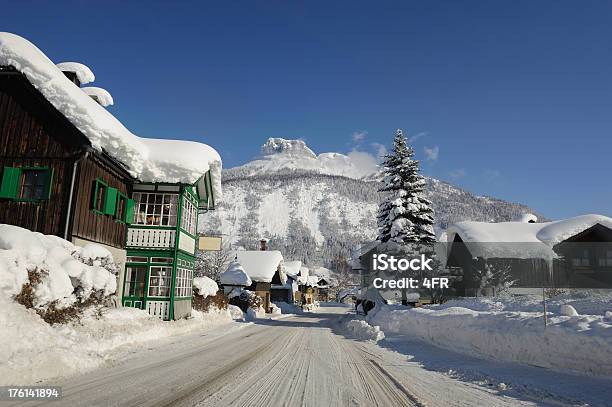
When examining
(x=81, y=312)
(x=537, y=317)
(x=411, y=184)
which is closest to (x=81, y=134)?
(x=81, y=312)

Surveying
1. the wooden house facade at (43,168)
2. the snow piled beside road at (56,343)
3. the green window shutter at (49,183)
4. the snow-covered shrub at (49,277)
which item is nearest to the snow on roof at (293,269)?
the wooden house facade at (43,168)

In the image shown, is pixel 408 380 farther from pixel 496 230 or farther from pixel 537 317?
pixel 496 230

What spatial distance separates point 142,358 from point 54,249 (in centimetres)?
401

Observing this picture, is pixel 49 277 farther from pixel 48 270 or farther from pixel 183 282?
pixel 183 282

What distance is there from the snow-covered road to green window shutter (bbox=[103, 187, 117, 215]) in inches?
296

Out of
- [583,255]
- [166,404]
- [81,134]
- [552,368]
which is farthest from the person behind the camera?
[583,255]

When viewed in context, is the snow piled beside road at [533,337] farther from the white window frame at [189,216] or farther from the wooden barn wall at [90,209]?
the wooden barn wall at [90,209]

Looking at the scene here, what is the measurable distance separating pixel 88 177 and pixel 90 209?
1291mm

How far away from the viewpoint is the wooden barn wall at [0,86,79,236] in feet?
48.0

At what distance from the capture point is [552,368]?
29.1 ft

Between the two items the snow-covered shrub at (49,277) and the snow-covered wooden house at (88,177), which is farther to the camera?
the snow-covered wooden house at (88,177)

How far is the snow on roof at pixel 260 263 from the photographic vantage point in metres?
49.4

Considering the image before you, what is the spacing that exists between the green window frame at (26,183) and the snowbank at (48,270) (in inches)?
145

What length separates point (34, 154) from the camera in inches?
599
